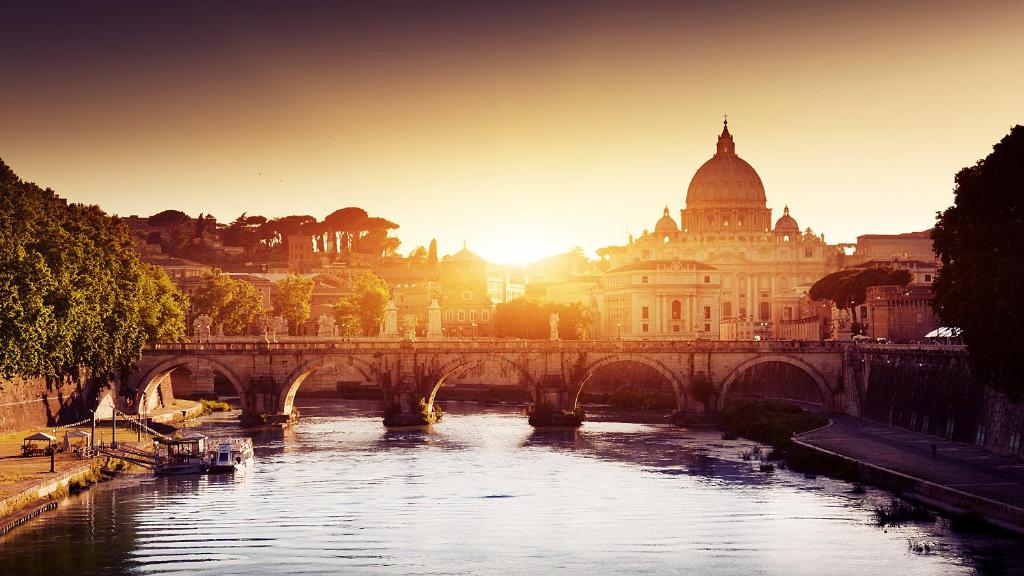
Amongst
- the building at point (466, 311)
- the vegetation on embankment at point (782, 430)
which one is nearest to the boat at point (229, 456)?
the vegetation on embankment at point (782, 430)

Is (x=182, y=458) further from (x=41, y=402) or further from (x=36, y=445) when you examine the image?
(x=41, y=402)

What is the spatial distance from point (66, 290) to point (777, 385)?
190 feet

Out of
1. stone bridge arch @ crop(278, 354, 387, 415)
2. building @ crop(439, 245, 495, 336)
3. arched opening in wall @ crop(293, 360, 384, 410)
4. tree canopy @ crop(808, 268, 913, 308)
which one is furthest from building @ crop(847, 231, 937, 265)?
stone bridge arch @ crop(278, 354, 387, 415)

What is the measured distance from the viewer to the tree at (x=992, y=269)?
48.2m

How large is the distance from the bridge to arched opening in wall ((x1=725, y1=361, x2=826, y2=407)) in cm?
539

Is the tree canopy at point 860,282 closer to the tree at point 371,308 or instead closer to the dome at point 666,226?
the tree at point 371,308

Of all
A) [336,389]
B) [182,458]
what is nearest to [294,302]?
[336,389]

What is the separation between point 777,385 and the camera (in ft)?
350

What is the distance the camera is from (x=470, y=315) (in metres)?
180

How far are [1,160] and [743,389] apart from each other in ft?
Answer: 201

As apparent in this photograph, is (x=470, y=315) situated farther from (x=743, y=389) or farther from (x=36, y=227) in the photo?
(x=36, y=227)

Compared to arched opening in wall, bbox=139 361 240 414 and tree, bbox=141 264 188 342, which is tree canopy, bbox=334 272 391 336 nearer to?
arched opening in wall, bbox=139 361 240 414

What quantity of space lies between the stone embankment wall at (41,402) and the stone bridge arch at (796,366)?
3691cm

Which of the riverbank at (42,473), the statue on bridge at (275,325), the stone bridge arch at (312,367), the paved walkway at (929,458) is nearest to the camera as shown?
the riverbank at (42,473)
